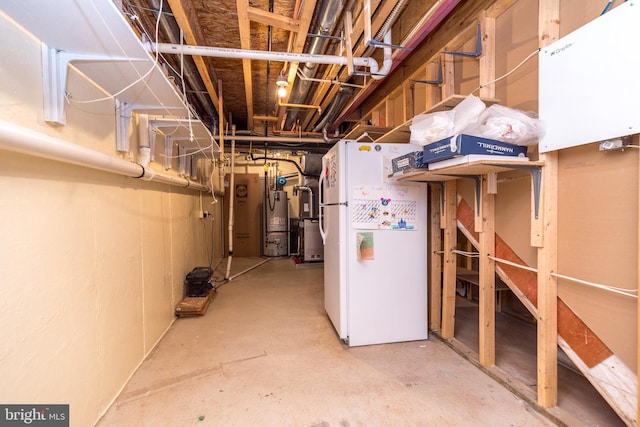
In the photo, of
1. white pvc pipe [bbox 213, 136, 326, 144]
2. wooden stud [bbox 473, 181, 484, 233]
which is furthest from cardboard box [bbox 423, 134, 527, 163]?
white pvc pipe [bbox 213, 136, 326, 144]

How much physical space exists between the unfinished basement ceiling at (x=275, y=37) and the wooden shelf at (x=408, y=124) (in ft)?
2.08

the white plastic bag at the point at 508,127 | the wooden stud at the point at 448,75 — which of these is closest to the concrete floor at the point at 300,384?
the white plastic bag at the point at 508,127

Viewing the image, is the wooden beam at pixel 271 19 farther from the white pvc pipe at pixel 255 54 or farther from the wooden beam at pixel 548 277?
the wooden beam at pixel 548 277

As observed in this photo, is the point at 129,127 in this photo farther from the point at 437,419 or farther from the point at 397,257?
the point at 437,419

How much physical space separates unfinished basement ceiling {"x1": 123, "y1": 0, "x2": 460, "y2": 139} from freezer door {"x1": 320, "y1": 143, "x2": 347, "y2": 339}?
0.88 meters

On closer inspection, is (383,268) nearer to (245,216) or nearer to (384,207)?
(384,207)

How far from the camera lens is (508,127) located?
1545 millimetres

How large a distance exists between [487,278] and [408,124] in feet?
4.00

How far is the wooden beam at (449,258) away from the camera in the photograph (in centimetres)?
245

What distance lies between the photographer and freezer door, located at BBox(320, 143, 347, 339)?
2.42m

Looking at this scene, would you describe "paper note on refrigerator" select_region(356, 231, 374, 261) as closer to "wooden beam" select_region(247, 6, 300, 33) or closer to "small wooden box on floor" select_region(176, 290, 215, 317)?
"wooden beam" select_region(247, 6, 300, 33)

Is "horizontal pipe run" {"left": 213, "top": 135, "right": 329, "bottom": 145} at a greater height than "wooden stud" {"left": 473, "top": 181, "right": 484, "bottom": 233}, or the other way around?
"horizontal pipe run" {"left": 213, "top": 135, "right": 329, "bottom": 145}

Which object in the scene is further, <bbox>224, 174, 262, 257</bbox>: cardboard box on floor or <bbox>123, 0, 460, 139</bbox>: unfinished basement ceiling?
<bbox>224, 174, 262, 257</bbox>: cardboard box on floor

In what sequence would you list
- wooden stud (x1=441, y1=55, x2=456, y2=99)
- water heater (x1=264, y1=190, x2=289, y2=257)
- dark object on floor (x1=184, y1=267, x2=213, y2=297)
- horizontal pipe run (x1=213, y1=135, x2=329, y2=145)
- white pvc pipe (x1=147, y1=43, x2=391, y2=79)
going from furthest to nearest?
water heater (x1=264, y1=190, x2=289, y2=257)
horizontal pipe run (x1=213, y1=135, x2=329, y2=145)
dark object on floor (x1=184, y1=267, x2=213, y2=297)
wooden stud (x1=441, y1=55, x2=456, y2=99)
white pvc pipe (x1=147, y1=43, x2=391, y2=79)
